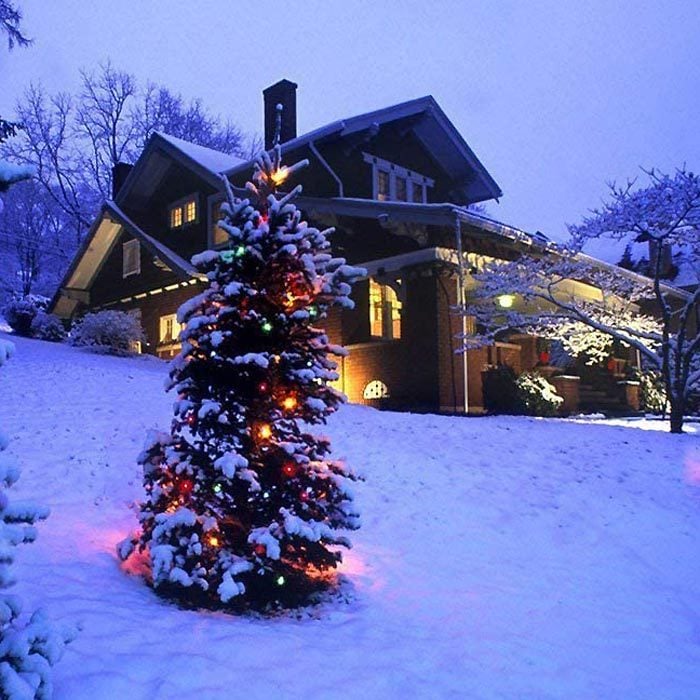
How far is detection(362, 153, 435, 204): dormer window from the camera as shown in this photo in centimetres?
1823

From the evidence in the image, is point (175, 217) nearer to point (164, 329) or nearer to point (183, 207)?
point (183, 207)

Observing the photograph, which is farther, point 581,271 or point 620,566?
point 581,271

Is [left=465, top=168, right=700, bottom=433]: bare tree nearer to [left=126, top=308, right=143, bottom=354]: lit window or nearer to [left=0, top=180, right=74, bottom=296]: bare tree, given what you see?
[left=126, top=308, right=143, bottom=354]: lit window

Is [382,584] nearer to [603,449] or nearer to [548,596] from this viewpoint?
[548,596]

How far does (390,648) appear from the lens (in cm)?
477

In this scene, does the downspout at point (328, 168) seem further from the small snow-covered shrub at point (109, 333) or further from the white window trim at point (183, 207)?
the small snow-covered shrub at point (109, 333)

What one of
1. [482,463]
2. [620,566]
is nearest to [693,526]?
[620,566]

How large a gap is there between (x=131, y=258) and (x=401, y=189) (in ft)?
33.3

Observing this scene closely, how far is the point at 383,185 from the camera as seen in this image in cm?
1859

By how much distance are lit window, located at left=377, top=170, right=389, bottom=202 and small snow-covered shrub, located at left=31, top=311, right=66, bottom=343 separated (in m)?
11.4

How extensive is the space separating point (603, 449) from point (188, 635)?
27.7ft

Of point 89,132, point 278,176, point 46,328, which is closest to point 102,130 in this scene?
point 89,132

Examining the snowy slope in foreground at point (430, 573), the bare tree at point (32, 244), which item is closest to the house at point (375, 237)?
the snowy slope in foreground at point (430, 573)

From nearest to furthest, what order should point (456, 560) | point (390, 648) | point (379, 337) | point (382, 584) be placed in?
1. point (390, 648)
2. point (382, 584)
3. point (456, 560)
4. point (379, 337)
